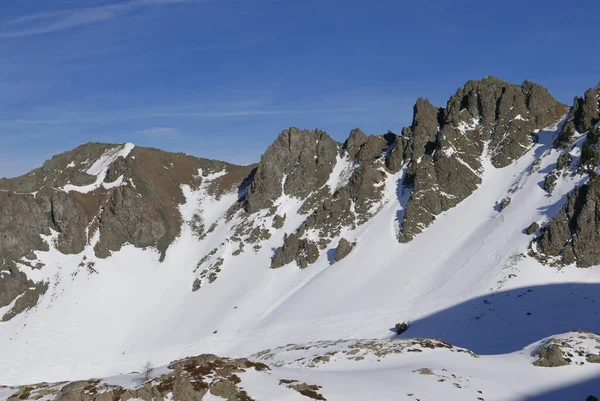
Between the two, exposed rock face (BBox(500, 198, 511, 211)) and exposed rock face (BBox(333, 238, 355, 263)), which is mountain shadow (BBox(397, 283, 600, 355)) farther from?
exposed rock face (BBox(333, 238, 355, 263))

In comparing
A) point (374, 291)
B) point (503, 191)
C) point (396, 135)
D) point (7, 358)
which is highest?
point (396, 135)

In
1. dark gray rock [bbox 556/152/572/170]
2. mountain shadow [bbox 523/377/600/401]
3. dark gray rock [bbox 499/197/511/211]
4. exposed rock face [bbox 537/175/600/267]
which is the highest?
dark gray rock [bbox 556/152/572/170]

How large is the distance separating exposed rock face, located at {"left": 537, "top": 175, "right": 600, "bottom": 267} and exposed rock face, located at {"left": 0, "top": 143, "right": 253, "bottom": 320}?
248 ft

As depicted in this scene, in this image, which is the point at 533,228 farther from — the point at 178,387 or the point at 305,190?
the point at 178,387

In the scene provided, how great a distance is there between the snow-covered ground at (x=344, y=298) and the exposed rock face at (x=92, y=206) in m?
3.54

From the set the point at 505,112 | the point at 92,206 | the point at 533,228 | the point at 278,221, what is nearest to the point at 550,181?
the point at 533,228

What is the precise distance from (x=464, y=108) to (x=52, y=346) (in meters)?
91.8

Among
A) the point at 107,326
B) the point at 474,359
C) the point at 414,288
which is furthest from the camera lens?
the point at 107,326

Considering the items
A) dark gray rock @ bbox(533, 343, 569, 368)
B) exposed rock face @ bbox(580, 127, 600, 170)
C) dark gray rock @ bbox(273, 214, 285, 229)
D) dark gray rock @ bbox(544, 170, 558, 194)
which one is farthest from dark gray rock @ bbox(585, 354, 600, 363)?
dark gray rock @ bbox(273, 214, 285, 229)

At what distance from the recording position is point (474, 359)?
38500 millimetres

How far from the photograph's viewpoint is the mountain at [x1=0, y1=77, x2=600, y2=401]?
118 ft

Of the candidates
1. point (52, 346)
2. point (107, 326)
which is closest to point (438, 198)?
point (107, 326)

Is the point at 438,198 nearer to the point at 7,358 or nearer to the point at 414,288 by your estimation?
the point at 414,288

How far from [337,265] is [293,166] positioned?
35473mm
